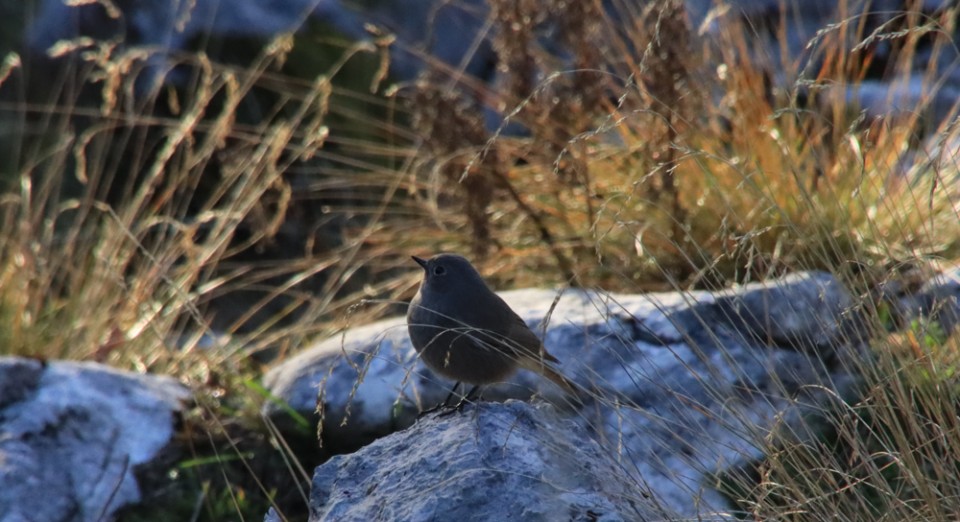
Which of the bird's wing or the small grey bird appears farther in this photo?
the bird's wing

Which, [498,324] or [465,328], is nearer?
[465,328]

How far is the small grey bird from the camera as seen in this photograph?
356 cm

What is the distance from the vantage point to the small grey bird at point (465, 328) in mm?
3559

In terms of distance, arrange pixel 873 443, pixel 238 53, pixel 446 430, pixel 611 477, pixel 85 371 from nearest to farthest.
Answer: pixel 611 477
pixel 446 430
pixel 873 443
pixel 85 371
pixel 238 53

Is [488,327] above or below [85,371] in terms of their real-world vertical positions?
above

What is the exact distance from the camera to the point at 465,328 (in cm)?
354

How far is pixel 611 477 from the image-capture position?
2795mm

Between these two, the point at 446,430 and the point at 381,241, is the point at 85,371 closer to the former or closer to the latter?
the point at 381,241

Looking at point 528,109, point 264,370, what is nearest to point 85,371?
point 264,370

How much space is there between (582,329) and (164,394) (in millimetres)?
1836

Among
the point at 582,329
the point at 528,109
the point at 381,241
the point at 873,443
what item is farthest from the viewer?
the point at 381,241

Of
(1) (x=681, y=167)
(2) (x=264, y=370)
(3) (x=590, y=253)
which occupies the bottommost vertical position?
(2) (x=264, y=370)

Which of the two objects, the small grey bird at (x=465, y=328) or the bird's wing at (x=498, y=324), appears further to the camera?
the bird's wing at (x=498, y=324)

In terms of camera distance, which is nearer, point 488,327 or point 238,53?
point 488,327
